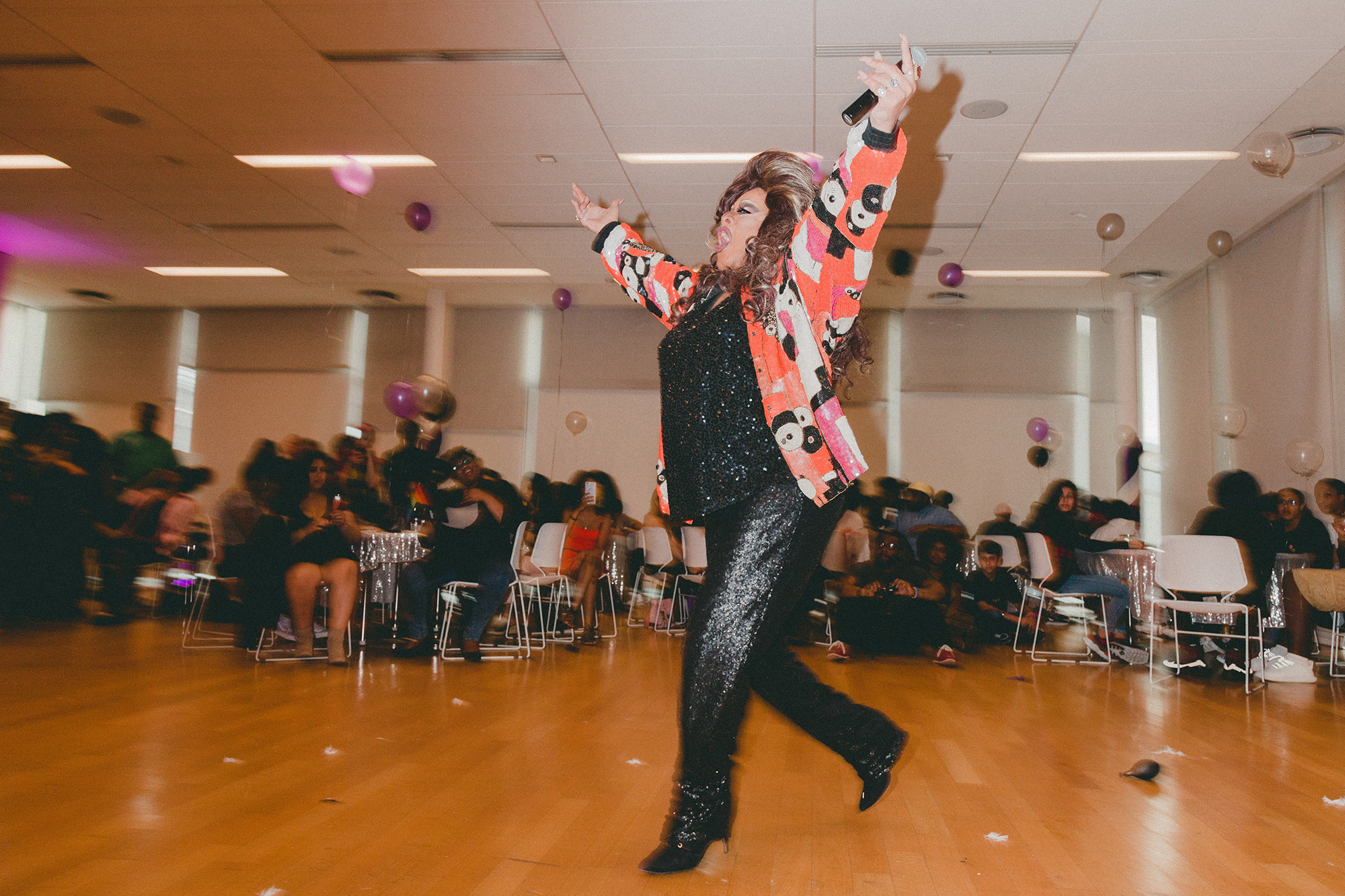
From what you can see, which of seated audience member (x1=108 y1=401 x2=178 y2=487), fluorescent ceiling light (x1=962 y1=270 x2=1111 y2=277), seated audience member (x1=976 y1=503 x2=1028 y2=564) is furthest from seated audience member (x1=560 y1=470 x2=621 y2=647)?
fluorescent ceiling light (x1=962 y1=270 x2=1111 y2=277)

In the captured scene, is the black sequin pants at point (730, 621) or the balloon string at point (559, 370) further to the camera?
the balloon string at point (559, 370)

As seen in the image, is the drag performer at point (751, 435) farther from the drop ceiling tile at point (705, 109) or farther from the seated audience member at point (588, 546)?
the seated audience member at point (588, 546)

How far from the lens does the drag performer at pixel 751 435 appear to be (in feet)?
5.29

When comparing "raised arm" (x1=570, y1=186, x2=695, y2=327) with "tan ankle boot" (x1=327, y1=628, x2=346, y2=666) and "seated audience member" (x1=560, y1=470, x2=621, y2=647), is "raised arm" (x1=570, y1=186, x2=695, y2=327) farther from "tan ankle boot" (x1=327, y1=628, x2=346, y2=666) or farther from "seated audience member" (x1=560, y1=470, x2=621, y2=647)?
"seated audience member" (x1=560, y1=470, x2=621, y2=647)

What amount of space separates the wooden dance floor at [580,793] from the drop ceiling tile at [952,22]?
11.0ft

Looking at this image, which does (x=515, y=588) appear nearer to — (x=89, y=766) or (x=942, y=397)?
(x=89, y=766)

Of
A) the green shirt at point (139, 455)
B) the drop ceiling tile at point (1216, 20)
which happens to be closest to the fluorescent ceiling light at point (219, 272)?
the green shirt at point (139, 455)

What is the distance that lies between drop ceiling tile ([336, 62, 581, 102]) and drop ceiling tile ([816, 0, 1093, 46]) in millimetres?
A: 1562

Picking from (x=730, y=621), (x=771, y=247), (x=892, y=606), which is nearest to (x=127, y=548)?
(x=892, y=606)

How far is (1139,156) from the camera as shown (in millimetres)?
5871

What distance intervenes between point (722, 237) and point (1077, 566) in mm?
5302

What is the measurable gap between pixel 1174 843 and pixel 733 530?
134 cm

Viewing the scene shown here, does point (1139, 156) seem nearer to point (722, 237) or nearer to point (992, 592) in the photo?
point (992, 592)

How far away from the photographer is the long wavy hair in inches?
64.1
